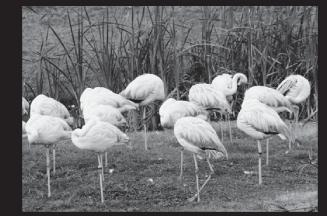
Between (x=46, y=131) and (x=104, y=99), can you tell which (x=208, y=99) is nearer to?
(x=104, y=99)

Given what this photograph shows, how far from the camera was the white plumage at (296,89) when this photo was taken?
9273 mm

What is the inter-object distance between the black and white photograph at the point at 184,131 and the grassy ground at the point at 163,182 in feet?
0.05

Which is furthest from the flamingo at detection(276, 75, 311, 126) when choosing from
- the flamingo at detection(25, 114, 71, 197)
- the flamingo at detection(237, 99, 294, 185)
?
the flamingo at detection(25, 114, 71, 197)

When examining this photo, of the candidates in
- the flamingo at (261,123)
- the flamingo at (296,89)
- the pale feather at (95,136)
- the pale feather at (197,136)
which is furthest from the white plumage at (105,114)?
the flamingo at (296,89)

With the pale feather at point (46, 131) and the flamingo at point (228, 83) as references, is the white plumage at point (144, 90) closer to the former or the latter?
the flamingo at point (228, 83)

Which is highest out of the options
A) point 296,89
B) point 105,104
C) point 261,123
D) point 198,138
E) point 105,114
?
point 296,89

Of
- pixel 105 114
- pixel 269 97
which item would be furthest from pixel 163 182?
pixel 269 97

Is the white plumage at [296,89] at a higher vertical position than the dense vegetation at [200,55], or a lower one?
lower

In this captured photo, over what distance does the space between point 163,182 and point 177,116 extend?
104 centimetres

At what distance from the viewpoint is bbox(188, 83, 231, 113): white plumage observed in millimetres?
8609

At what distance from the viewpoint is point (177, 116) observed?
322 inches

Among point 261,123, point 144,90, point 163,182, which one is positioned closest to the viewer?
point 261,123

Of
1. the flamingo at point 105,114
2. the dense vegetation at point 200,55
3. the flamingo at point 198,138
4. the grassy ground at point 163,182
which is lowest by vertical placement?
the grassy ground at point 163,182

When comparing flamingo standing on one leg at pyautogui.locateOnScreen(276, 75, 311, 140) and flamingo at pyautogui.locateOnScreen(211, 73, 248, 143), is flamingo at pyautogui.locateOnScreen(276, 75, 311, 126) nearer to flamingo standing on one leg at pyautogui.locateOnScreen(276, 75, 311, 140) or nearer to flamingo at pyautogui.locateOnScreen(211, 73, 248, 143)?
flamingo standing on one leg at pyautogui.locateOnScreen(276, 75, 311, 140)
